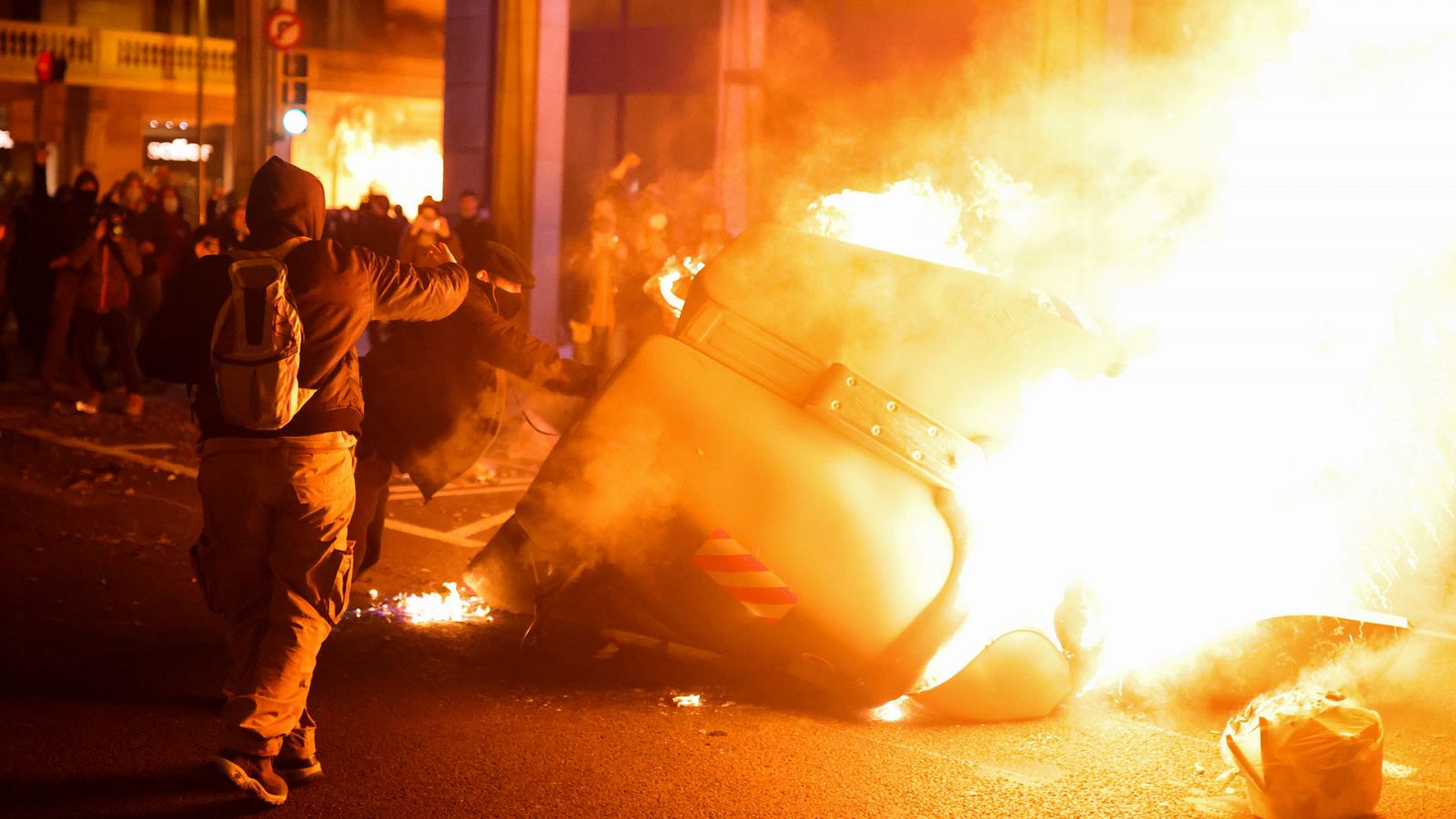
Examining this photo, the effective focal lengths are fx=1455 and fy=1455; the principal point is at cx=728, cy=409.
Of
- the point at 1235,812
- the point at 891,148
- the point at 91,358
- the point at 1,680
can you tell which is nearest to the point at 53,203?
the point at 91,358

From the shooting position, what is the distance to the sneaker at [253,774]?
150 inches

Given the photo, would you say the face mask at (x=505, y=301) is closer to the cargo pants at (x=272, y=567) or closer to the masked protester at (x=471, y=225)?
the cargo pants at (x=272, y=567)

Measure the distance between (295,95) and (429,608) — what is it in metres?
12.6

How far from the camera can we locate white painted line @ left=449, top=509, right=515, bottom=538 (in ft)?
24.6

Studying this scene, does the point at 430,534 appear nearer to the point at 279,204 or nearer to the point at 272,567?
the point at 272,567

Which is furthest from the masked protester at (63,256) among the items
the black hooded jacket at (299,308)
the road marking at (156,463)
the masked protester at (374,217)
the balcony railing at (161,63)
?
the balcony railing at (161,63)

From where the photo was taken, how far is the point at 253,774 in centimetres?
389

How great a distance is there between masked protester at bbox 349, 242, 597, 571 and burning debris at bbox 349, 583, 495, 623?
713mm

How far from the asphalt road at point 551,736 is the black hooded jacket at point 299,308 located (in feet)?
3.24

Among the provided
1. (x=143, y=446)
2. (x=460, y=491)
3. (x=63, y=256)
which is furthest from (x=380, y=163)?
(x=460, y=491)

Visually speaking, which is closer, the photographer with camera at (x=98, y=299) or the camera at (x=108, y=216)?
the photographer with camera at (x=98, y=299)

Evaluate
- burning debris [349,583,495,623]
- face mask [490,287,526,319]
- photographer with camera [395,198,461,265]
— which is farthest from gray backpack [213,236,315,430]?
photographer with camera [395,198,461,265]

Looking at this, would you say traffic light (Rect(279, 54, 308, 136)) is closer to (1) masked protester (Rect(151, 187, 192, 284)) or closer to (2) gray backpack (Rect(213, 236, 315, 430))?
(1) masked protester (Rect(151, 187, 192, 284))

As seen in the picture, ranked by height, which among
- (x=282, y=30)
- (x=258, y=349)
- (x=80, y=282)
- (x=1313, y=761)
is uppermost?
(x=282, y=30)
